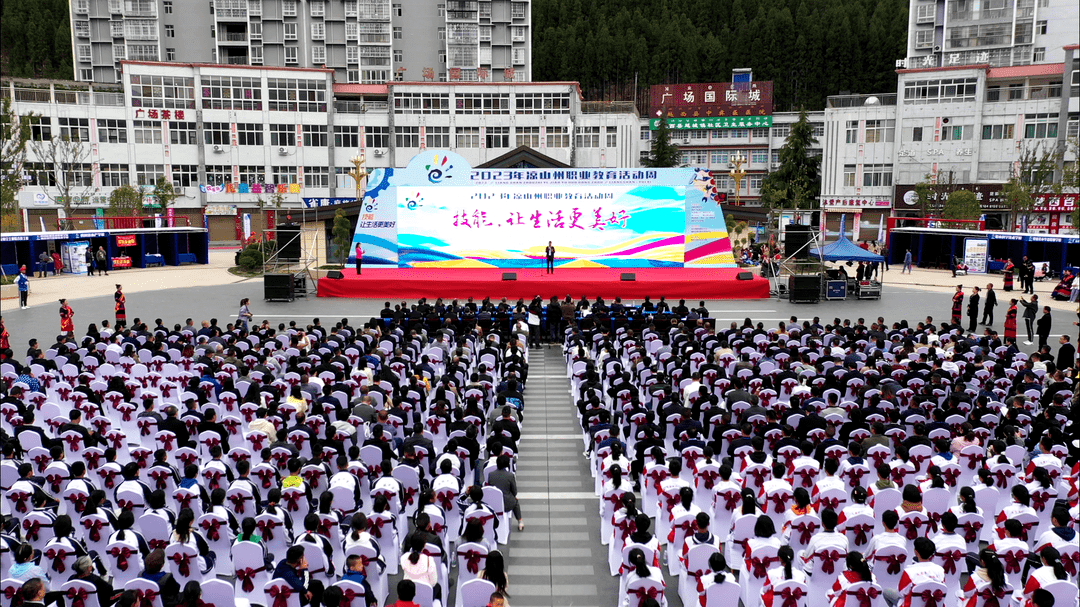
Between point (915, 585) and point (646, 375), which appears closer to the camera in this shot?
point (915, 585)

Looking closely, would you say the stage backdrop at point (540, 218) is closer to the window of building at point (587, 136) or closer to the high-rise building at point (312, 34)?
the window of building at point (587, 136)

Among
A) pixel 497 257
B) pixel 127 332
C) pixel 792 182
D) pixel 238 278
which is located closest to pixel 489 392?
pixel 127 332

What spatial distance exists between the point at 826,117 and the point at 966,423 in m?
54.9

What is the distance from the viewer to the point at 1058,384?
1272cm

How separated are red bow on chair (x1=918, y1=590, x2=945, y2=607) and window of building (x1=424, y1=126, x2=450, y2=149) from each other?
59035 millimetres

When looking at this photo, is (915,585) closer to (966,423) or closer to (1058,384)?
(966,423)

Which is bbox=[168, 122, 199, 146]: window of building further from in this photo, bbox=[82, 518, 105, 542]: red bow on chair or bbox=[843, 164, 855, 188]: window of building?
bbox=[82, 518, 105, 542]: red bow on chair

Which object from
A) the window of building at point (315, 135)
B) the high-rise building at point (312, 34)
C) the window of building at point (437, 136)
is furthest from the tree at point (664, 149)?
the window of building at point (315, 135)

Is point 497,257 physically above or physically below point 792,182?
below

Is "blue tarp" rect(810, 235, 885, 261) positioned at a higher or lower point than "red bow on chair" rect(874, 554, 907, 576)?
higher

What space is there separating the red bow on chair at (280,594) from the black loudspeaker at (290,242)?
26.4 meters

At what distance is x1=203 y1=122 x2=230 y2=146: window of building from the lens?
59812mm

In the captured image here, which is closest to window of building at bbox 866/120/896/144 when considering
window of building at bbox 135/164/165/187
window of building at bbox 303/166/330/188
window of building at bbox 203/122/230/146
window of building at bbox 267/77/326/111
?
window of building at bbox 303/166/330/188

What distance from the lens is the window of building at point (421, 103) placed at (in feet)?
204
